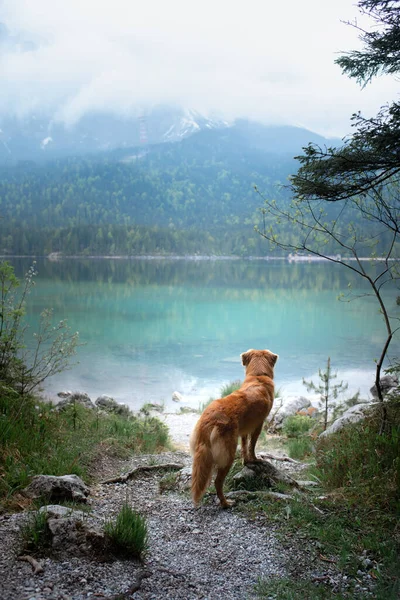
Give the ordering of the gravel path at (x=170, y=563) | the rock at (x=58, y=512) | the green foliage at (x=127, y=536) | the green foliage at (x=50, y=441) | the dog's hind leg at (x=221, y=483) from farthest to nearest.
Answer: the green foliage at (x=50, y=441) → the dog's hind leg at (x=221, y=483) → the rock at (x=58, y=512) → the green foliage at (x=127, y=536) → the gravel path at (x=170, y=563)

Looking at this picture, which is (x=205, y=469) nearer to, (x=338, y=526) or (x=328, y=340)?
(x=338, y=526)

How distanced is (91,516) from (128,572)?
972 millimetres

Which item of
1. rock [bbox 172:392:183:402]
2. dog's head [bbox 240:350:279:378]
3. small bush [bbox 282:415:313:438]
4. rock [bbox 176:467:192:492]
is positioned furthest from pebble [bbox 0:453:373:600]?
rock [bbox 172:392:183:402]

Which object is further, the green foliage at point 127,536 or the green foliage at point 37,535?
the green foliage at point 127,536

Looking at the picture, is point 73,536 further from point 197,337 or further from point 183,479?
point 197,337

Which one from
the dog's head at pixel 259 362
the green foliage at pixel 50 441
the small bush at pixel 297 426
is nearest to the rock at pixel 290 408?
the small bush at pixel 297 426

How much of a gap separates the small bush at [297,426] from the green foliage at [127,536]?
7.36 meters

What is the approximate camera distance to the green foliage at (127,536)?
12.6ft

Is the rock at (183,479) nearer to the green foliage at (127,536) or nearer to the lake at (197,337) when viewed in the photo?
the green foliage at (127,536)

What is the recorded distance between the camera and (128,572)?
364cm

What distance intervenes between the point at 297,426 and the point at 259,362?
5139mm

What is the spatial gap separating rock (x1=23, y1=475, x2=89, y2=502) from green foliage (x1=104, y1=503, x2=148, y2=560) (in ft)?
3.73

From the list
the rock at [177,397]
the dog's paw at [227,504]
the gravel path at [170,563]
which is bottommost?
the rock at [177,397]

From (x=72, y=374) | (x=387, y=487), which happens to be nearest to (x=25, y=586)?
(x=387, y=487)
